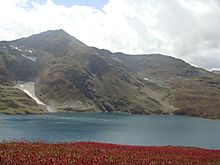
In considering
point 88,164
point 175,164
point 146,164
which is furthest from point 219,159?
point 88,164

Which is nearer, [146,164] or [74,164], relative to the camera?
[74,164]

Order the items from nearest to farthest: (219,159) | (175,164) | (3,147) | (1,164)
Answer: (1,164)
(175,164)
(3,147)
(219,159)

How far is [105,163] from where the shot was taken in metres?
13.3

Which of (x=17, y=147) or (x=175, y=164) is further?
(x=17, y=147)

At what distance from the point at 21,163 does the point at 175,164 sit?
6.82 metres

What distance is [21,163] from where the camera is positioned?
458 inches

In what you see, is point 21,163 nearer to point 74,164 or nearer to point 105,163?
point 74,164

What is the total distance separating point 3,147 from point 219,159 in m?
11.2

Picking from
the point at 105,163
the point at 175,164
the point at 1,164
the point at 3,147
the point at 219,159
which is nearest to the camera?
the point at 1,164

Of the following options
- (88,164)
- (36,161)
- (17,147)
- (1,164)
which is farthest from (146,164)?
(17,147)

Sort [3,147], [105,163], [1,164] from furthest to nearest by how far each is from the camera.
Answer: [3,147]
[105,163]
[1,164]

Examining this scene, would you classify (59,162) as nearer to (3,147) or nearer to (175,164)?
(175,164)

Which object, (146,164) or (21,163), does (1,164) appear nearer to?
(21,163)

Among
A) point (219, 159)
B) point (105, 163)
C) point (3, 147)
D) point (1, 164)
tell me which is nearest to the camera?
point (1, 164)
